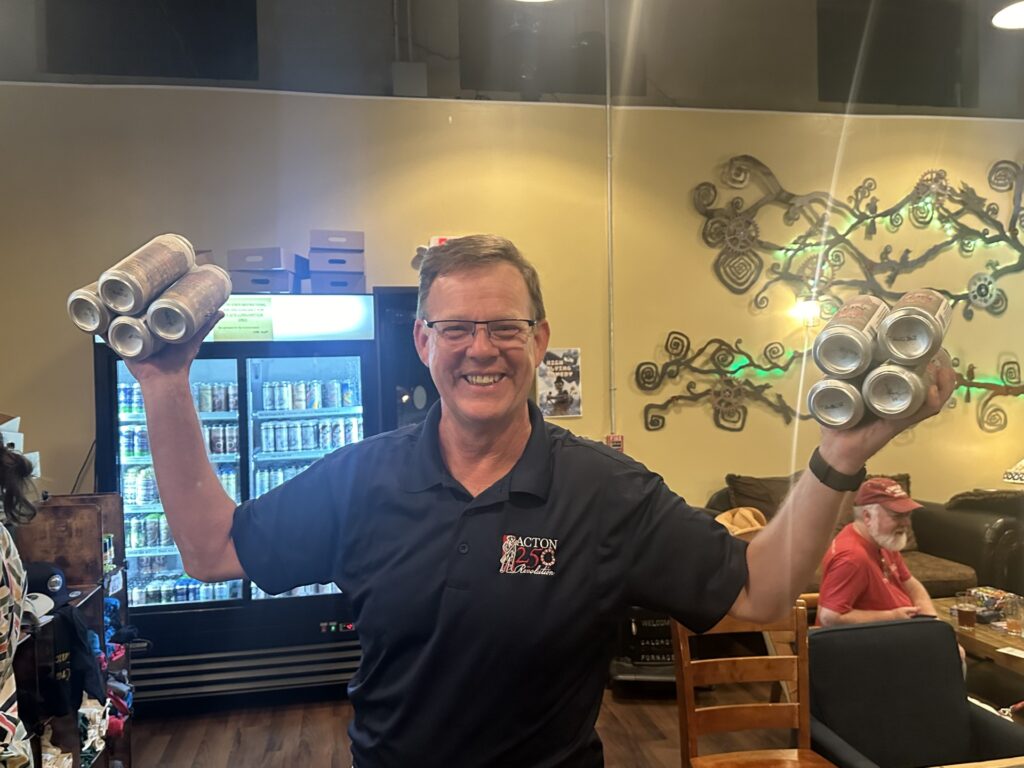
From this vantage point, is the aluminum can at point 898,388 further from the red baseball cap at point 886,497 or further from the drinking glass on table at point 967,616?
the drinking glass on table at point 967,616

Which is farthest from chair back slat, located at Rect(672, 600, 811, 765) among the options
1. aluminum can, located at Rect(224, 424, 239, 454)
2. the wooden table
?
aluminum can, located at Rect(224, 424, 239, 454)

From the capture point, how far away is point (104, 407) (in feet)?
10.2

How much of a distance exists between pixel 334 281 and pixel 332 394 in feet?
1.94

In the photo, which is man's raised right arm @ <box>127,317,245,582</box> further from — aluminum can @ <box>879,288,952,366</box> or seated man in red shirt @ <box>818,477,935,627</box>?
seated man in red shirt @ <box>818,477,935,627</box>

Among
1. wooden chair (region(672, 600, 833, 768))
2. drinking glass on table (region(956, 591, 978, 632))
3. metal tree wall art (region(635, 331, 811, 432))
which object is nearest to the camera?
wooden chair (region(672, 600, 833, 768))

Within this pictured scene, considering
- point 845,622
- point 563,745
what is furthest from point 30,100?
point 845,622

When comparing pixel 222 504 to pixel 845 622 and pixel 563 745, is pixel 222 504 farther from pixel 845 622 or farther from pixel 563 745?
pixel 845 622

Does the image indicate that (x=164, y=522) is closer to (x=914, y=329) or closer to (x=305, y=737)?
(x=305, y=737)

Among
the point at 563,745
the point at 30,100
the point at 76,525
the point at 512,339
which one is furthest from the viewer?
the point at 30,100

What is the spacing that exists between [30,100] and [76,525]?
259 centimetres

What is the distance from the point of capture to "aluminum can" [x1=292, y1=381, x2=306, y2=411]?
3.48 m

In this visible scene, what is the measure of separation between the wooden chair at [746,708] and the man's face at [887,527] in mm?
509

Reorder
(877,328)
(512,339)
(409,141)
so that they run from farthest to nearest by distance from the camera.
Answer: (409,141)
(512,339)
(877,328)

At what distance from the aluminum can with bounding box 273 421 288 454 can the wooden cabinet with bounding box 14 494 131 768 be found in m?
1.01
